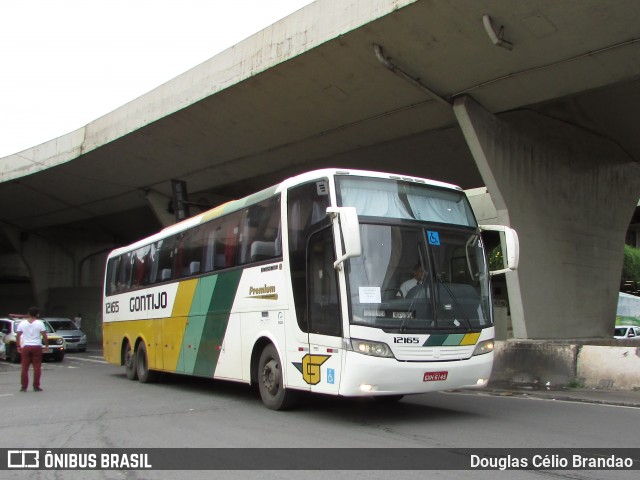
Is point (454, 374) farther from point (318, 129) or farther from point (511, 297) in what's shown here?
point (318, 129)

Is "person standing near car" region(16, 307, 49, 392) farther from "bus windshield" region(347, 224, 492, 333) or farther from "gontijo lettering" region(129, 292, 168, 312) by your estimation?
"bus windshield" region(347, 224, 492, 333)

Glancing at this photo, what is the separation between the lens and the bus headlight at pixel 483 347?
827cm

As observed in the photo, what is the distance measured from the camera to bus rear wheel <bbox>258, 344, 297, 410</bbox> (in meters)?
8.98

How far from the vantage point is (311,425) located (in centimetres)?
809

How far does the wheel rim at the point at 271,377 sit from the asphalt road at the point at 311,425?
0.39m

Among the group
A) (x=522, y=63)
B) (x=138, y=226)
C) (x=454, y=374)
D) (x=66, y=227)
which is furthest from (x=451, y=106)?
(x=66, y=227)

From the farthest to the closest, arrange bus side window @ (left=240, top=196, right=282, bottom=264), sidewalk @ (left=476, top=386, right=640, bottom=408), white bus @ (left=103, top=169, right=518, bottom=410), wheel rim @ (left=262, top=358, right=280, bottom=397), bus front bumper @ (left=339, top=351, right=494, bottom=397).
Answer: sidewalk @ (left=476, top=386, right=640, bottom=408) → bus side window @ (left=240, top=196, right=282, bottom=264) → wheel rim @ (left=262, top=358, right=280, bottom=397) → white bus @ (left=103, top=169, right=518, bottom=410) → bus front bumper @ (left=339, top=351, right=494, bottom=397)

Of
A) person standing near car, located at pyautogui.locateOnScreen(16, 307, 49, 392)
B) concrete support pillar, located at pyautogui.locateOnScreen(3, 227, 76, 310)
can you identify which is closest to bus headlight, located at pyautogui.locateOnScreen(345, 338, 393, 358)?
person standing near car, located at pyautogui.locateOnScreen(16, 307, 49, 392)

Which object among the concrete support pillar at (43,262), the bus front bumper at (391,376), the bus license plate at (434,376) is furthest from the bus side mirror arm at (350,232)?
the concrete support pillar at (43,262)

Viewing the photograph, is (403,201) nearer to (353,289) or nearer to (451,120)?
(353,289)

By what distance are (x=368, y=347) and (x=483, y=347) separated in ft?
6.23

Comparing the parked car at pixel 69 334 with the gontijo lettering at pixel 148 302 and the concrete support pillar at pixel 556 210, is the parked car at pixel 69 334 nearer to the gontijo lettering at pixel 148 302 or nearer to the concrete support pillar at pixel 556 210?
the gontijo lettering at pixel 148 302

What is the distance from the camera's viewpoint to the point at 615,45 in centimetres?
1289

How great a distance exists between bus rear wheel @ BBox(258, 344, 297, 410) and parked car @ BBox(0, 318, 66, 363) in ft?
54.3
